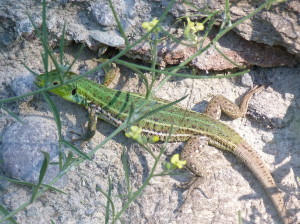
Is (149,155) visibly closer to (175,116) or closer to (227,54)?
(175,116)

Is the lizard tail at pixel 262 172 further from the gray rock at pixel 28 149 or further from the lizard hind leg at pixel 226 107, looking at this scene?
the gray rock at pixel 28 149

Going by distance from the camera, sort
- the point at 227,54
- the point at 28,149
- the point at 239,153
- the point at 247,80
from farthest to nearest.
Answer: the point at 247,80 → the point at 227,54 → the point at 239,153 → the point at 28,149

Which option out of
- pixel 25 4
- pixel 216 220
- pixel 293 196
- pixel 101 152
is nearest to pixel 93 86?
pixel 101 152

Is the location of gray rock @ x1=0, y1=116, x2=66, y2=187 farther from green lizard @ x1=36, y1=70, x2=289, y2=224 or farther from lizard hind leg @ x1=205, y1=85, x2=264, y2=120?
lizard hind leg @ x1=205, y1=85, x2=264, y2=120

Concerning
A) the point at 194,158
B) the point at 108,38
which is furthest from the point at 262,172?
the point at 108,38

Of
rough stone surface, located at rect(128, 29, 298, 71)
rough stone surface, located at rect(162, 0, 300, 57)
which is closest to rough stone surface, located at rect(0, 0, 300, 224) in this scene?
rough stone surface, located at rect(128, 29, 298, 71)

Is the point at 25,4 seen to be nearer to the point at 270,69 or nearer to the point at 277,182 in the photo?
the point at 270,69
